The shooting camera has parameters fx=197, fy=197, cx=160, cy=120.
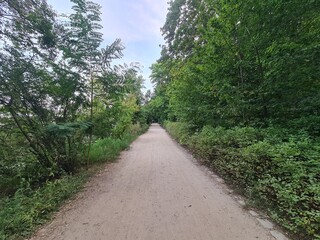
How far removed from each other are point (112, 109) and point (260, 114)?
4.38 m

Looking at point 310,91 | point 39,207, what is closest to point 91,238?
point 39,207

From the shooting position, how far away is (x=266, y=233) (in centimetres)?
252

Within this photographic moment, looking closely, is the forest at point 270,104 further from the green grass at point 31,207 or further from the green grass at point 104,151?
the green grass at point 104,151

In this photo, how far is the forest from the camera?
2645 millimetres

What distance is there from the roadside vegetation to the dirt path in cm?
61

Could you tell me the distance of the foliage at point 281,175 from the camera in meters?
2.34

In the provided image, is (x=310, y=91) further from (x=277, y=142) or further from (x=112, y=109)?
(x=112, y=109)

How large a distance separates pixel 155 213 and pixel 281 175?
1989 millimetres

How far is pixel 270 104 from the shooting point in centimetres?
520

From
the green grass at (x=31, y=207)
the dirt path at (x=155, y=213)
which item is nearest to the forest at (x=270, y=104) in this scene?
the dirt path at (x=155, y=213)

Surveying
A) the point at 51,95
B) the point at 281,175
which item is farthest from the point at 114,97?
the point at 281,175

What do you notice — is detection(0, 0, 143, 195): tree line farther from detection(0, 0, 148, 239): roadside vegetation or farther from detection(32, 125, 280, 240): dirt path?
detection(32, 125, 280, 240): dirt path

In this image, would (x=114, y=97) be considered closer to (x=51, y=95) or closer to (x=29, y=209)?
(x=51, y=95)

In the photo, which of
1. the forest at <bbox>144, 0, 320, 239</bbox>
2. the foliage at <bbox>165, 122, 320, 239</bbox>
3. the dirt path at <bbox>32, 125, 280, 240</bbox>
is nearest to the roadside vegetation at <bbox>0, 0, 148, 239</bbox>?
the dirt path at <bbox>32, 125, 280, 240</bbox>
